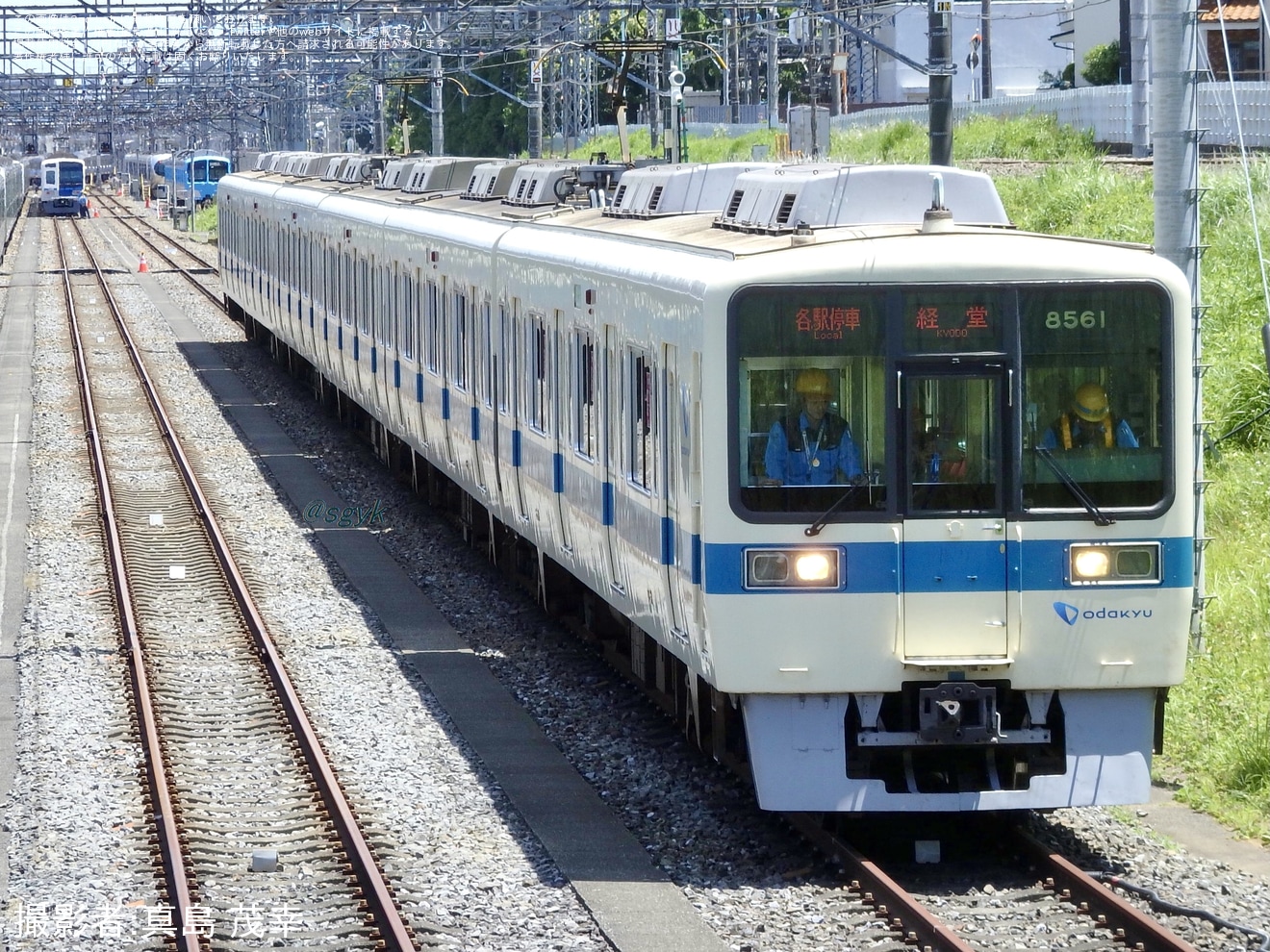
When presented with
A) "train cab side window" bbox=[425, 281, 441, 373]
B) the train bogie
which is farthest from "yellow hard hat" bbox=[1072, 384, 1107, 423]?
the train bogie

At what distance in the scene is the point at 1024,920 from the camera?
24.0 feet

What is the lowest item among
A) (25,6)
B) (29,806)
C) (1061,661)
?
(29,806)

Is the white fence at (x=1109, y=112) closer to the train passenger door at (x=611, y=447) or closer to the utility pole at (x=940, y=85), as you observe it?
the utility pole at (x=940, y=85)

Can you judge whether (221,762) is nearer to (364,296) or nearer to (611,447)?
(611,447)

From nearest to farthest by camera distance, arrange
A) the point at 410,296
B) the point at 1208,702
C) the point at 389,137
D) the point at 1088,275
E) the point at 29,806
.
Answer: the point at 1088,275 < the point at 29,806 < the point at 1208,702 < the point at 410,296 < the point at 389,137

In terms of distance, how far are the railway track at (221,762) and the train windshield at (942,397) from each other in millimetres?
2148

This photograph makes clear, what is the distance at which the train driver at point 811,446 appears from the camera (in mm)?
7824

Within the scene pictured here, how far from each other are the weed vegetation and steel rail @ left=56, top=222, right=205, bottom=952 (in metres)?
3.95

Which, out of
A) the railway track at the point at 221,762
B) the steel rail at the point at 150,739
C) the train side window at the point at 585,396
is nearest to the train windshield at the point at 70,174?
the steel rail at the point at 150,739

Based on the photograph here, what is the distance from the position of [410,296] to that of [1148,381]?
31.9ft

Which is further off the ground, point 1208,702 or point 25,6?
point 25,6

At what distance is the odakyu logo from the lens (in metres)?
7.88

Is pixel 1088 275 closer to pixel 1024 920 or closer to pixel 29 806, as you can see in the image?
pixel 1024 920

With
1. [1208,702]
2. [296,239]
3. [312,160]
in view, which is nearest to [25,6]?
[312,160]
